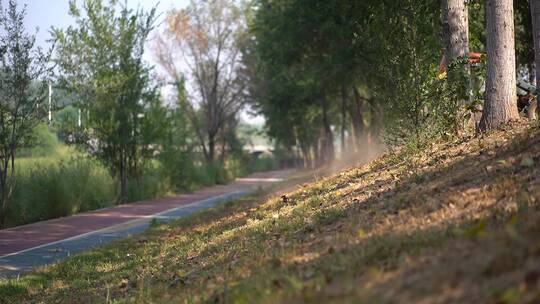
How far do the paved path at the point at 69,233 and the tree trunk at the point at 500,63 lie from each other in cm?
838

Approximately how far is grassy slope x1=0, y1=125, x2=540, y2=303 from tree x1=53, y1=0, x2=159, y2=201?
1431cm

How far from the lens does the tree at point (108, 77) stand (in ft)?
84.0

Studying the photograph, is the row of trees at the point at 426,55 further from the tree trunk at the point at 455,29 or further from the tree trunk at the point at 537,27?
the tree trunk at the point at 537,27

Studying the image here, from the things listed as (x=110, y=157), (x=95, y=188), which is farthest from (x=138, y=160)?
(x=95, y=188)

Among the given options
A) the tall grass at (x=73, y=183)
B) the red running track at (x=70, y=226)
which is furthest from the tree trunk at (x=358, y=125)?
the red running track at (x=70, y=226)

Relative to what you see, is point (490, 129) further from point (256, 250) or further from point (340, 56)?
point (340, 56)

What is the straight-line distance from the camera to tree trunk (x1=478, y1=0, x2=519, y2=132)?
36.3 ft

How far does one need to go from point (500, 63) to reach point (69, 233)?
1075 centimetres

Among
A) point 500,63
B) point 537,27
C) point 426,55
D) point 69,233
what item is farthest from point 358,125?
point 537,27

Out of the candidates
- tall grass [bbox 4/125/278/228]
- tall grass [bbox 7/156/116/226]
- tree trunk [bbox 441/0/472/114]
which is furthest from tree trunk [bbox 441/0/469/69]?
tall grass [bbox 7/156/116/226]

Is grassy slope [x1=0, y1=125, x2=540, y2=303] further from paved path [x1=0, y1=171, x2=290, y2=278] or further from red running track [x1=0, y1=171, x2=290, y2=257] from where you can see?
red running track [x1=0, y1=171, x2=290, y2=257]

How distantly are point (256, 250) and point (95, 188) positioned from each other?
16885 mm

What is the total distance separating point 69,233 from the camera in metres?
15.8

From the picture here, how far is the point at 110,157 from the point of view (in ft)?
86.3
